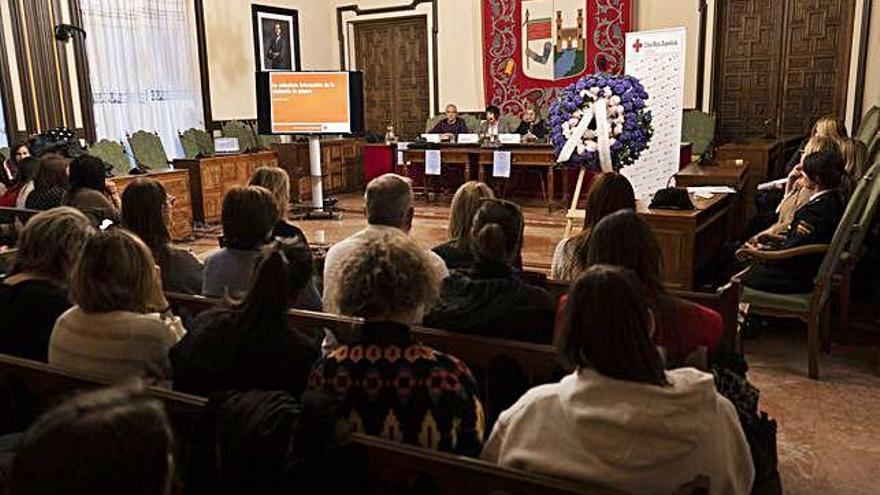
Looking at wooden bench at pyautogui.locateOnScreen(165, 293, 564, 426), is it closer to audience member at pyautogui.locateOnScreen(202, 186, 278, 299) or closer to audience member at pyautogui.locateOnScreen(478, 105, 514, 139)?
audience member at pyautogui.locateOnScreen(202, 186, 278, 299)

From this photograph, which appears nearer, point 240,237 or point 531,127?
point 240,237

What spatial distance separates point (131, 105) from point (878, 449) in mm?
8243

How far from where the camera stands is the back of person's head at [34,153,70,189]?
172 inches

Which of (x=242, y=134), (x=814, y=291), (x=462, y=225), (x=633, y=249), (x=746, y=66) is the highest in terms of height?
(x=746, y=66)

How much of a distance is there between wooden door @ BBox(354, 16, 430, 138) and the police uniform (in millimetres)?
7614

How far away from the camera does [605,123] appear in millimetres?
4543

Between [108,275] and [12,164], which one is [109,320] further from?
[12,164]

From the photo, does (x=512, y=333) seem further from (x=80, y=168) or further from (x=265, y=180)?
(x=80, y=168)

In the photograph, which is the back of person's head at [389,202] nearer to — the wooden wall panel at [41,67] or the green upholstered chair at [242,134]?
the wooden wall panel at [41,67]

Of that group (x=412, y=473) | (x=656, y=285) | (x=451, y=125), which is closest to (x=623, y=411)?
(x=412, y=473)

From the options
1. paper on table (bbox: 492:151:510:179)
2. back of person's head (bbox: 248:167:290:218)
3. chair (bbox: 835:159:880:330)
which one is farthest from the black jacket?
paper on table (bbox: 492:151:510:179)

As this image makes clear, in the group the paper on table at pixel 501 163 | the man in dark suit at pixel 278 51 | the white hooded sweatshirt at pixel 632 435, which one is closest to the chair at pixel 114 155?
the man in dark suit at pixel 278 51

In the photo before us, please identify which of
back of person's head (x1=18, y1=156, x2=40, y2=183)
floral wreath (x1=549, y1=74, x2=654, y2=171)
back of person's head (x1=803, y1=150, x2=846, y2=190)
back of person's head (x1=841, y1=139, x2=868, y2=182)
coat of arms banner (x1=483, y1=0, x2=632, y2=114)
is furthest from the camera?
coat of arms banner (x1=483, y1=0, x2=632, y2=114)

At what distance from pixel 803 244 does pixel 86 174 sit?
13.0 feet
